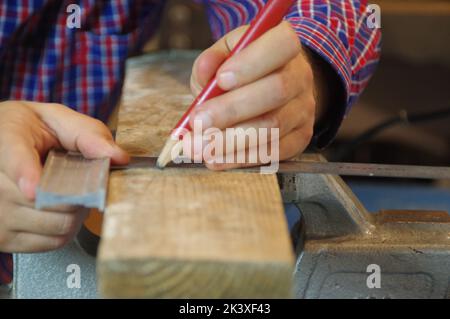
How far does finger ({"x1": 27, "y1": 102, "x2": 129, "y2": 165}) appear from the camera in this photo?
64 centimetres

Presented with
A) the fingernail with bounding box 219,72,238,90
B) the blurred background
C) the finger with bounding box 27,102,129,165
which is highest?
the fingernail with bounding box 219,72,238,90

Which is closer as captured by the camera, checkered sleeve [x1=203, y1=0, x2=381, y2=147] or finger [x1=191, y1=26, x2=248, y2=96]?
finger [x1=191, y1=26, x2=248, y2=96]

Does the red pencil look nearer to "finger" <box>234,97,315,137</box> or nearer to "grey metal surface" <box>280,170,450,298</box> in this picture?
"finger" <box>234,97,315,137</box>

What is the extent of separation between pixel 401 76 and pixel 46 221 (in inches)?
83.2

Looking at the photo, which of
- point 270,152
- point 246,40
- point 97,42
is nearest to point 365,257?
point 270,152

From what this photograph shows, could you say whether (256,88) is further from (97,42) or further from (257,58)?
(97,42)

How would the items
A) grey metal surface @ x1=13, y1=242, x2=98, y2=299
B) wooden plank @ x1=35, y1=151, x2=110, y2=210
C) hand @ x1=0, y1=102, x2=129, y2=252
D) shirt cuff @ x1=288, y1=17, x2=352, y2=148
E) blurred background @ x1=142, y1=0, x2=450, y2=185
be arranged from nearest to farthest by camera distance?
wooden plank @ x1=35, y1=151, x2=110, y2=210
hand @ x1=0, y1=102, x2=129, y2=252
grey metal surface @ x1=13, y1=242, x2=98, y2=299
shirt cuff @ x1=288, y1=17, x2=352, y2=148
blurred background @ x1=142, y1=0, x2=450, y2=185

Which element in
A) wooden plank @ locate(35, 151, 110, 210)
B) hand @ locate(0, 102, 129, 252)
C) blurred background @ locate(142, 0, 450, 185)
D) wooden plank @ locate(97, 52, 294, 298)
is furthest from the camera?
blurred background @ locate(142, 0, 450, 185)

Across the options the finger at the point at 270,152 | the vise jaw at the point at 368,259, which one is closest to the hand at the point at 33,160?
the finger at the point at 270,152

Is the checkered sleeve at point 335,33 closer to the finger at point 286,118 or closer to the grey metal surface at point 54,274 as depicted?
the finger at point 286,118

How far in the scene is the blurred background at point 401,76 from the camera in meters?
2.27

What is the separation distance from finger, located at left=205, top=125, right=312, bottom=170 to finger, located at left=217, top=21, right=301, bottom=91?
71mm

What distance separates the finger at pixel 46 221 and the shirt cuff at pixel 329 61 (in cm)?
36

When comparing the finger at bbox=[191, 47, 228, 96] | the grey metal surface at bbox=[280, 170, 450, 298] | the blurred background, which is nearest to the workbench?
the grey metal surface at bbox=[280, 170, 450, 298]
